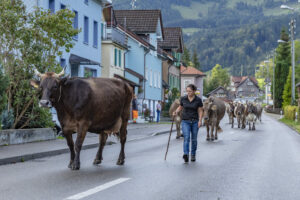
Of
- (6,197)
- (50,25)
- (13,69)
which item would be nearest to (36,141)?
(13,69)

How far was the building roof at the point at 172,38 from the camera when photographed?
229 ft

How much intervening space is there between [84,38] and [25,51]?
16.0 metres

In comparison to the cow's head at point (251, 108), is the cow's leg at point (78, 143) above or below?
below

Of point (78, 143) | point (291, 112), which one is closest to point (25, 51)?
point (78, 143)

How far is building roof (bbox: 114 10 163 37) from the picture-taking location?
183 ft

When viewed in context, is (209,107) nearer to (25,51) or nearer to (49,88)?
(25,51)

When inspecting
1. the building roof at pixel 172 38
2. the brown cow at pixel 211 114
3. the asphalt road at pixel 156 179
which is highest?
the building roof at pixel 172 38

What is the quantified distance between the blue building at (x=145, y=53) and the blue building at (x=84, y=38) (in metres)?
9.90

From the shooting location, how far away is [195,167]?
39.7 feet

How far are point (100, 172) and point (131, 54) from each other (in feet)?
130

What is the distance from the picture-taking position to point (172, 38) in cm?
7081

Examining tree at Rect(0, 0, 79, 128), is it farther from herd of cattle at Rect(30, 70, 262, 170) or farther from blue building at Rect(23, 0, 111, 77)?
blue building at Rect(23, 0, 111, 77)

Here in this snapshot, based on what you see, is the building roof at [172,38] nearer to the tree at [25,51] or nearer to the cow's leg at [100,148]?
the tree at [25,51]

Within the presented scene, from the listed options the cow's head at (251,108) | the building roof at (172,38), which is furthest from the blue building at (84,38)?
the building roof at (172,38)
